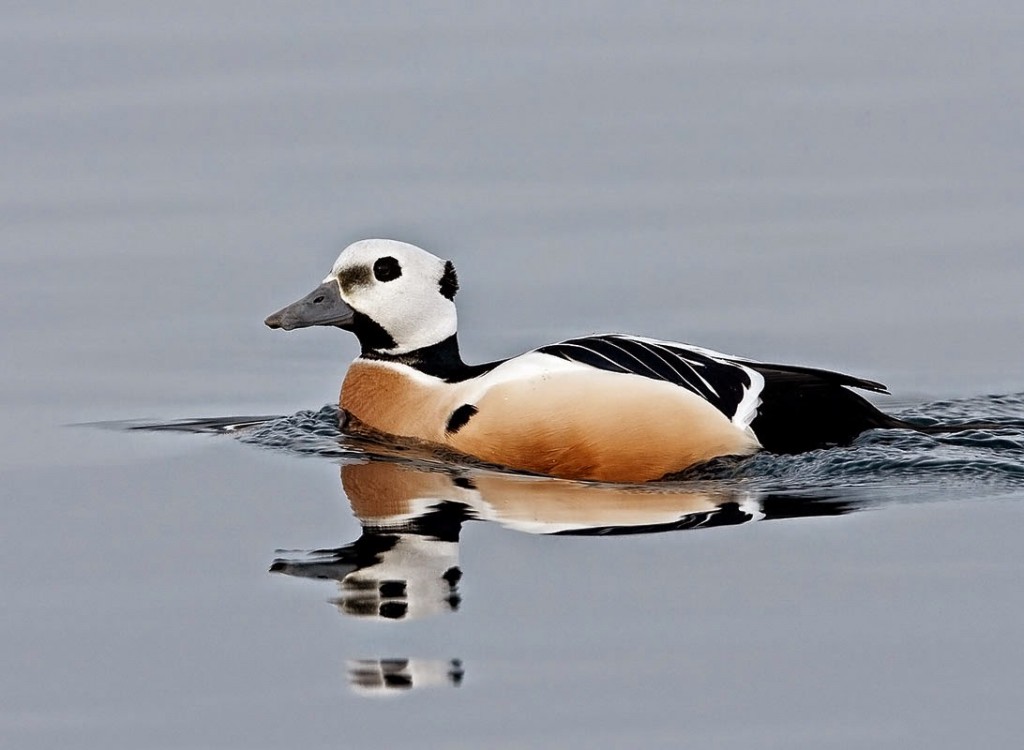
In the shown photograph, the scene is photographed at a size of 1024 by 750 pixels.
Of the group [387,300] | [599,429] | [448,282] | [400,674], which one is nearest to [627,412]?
[599,429]

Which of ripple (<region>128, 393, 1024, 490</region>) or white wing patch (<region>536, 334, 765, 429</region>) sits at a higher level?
white wing patch (<region>536, 334, 765, 429</region>)

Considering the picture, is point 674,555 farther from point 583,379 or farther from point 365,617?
point 583,379

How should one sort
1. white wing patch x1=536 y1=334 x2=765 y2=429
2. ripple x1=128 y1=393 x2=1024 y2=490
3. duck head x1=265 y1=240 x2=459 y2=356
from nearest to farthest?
ripple x1=128 y1=393 x2=1024 y2=490
white wing patch x1=536 y1=334 x2=765 y2=429
duck head x1=265 y1=240 x2=459 y2=356

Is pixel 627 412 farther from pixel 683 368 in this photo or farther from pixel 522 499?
pixel 522 499

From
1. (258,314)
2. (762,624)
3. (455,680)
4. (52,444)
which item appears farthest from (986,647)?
(258,314)

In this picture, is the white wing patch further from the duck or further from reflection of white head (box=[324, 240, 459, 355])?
reflection of white head (box=[324, 240, 459, 355])

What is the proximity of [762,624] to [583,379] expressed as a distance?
9.71ft

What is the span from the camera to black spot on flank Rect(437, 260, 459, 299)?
11008 mm

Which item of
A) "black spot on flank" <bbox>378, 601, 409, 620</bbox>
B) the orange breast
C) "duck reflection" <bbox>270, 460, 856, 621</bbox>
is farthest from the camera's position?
the orange breast

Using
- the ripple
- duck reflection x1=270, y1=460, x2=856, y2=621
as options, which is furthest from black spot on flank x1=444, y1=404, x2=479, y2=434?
duck reflection x1=270, y1=460, x2=856, y2=621

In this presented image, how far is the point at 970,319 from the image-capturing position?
13.0 m

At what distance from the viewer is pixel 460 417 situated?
33.3ft

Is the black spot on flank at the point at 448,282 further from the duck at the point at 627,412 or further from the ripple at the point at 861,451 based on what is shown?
the ripple at the point at 861,451

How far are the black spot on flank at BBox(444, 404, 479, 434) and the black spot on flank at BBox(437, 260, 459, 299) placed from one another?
1.02 metres
